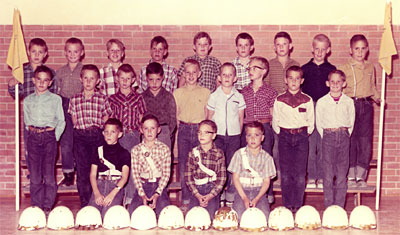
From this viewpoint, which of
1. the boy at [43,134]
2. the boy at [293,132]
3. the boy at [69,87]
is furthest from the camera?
the boy at [69,87]

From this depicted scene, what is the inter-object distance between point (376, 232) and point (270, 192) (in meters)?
1.63

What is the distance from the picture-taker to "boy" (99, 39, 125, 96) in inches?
371

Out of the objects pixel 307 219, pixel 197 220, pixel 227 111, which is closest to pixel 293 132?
pixel 227 111

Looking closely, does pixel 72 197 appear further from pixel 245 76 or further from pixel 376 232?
pixel 376 232

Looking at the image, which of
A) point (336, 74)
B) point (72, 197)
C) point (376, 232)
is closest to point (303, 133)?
point (336, 74)

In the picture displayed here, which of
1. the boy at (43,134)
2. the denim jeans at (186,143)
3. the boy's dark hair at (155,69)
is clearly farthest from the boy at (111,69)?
the denim jeans at (186,143)

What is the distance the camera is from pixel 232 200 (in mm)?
9164

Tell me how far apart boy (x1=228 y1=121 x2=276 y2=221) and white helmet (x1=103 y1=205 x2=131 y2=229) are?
141 centimetres

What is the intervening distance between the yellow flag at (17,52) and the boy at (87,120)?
3.11ft

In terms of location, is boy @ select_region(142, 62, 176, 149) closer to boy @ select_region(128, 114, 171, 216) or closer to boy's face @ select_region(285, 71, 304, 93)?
boy @ select_region(128, 114, 171, 216)

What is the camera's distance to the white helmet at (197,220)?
8148mm

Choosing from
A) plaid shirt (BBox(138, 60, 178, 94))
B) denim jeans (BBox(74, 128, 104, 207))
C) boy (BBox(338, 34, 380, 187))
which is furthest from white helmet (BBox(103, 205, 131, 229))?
boy (BBox(338, 34, 380, 187))

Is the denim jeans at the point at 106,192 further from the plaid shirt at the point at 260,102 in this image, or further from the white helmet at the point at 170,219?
the plaid shirt at the point at 260,102

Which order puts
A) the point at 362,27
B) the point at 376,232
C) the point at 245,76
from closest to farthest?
the point at 376,232, the point at 245,76, the point at 362,27
